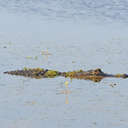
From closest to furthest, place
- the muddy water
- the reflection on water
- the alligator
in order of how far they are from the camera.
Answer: the muddy water → the alligator → the reflection on water

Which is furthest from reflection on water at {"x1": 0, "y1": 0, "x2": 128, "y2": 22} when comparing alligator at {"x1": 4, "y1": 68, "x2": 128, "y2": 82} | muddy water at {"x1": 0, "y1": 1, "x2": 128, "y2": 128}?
alligator at {"x1": 4, "y1": 68, "x2": 128, "y2": 82}

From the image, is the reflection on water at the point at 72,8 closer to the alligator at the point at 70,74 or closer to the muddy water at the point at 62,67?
the muddy water at the point at 62,67

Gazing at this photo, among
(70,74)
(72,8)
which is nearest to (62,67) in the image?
(70,74)

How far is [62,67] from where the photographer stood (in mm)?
21172

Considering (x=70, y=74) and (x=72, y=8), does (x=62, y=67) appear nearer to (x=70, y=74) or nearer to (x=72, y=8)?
(x=70, y=74)

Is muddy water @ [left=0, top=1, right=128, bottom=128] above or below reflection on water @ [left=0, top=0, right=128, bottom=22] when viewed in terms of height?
below

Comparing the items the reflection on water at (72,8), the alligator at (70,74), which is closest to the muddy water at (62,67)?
the alligator at (70,74)

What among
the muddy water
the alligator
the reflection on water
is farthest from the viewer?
the reflection on water

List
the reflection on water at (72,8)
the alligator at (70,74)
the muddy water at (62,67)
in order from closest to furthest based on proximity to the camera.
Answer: the muddy water at (62,67)
the alligator at (70,74)
the reflection on water at (72,8)

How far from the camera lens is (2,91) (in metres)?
16.8

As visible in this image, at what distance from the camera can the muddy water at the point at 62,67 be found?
14047 mm

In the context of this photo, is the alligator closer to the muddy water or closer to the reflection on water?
the muddy water

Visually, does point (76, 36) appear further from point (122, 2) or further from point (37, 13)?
point (122, 2)

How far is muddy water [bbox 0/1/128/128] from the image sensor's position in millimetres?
14047
